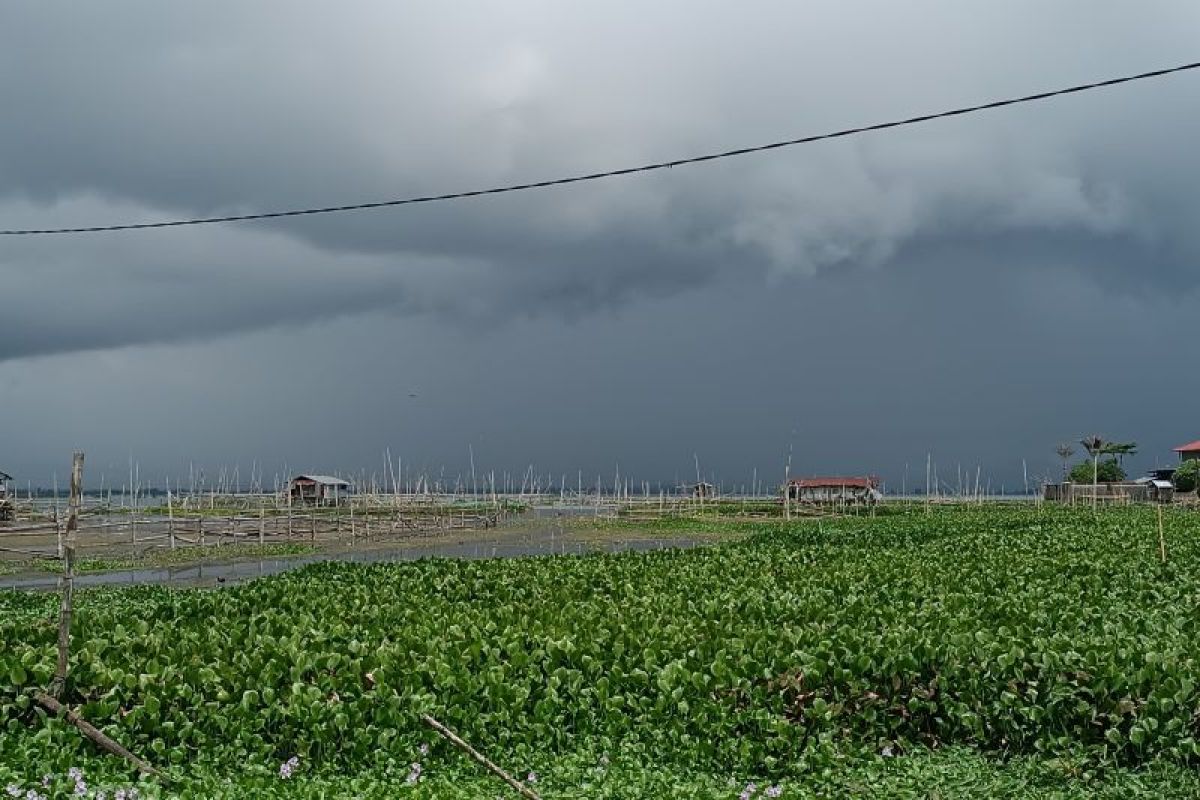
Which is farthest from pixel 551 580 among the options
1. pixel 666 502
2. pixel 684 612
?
pixel 666 502

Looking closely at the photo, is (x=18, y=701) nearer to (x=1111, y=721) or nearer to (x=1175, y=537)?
(x=1111, y=721)

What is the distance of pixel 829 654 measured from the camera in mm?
8445

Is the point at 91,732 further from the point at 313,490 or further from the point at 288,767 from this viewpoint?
the point at 313,490

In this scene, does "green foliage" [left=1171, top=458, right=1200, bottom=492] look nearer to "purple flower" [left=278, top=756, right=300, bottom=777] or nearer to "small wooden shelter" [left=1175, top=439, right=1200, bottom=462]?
"small wooden shelter" [left=1175, top=439, right=1200, bottom=462]

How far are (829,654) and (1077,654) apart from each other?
193 cm

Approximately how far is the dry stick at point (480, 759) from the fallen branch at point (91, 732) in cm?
186

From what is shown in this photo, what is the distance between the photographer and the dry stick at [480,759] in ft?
21.1

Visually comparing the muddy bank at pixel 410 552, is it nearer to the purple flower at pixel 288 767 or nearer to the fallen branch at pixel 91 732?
the fallen branch at pixel 91 732

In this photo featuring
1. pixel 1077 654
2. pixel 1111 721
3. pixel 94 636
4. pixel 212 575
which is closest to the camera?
pixel 1111 721

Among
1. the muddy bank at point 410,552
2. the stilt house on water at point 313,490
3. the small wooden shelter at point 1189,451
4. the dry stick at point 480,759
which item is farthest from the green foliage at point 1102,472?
the dry stick at point 480,759

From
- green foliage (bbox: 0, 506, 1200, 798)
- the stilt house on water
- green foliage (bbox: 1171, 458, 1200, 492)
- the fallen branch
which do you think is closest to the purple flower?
green foliage (bbox: 0, 506, 1200, 798)

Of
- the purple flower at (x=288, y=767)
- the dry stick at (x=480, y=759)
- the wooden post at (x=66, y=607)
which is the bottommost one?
the purple flower at (x=288, y=767)

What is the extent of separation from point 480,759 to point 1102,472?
68639 millimetres

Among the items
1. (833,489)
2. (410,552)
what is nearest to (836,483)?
(833,489)
